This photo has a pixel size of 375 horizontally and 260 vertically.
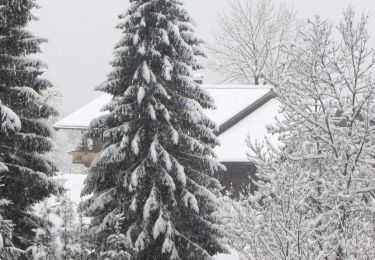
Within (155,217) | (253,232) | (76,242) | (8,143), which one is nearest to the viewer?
(253,232)

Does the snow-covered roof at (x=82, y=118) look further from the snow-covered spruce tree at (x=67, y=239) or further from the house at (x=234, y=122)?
the snow-covered spruce tree at (x=67, y=239)

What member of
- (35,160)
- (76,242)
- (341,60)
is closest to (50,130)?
(35,160)

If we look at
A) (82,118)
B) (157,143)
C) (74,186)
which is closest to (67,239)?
(157,143)

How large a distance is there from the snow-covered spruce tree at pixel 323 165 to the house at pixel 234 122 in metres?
12.8

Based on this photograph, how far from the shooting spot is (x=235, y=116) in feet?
82.3

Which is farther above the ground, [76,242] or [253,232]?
[253,232]

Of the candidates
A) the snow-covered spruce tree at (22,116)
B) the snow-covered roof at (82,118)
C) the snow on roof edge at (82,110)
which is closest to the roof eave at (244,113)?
the snow on roof edge at (82,110)

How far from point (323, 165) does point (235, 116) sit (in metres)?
16.1

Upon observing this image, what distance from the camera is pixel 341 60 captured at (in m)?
8.99

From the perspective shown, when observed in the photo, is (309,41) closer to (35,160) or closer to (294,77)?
(294,77)

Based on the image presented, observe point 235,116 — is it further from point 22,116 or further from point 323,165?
point 323,165

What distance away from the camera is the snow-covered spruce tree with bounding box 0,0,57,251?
1063 cm

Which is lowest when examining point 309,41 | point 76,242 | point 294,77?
point 76,242

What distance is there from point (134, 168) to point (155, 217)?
1342 millimetres
